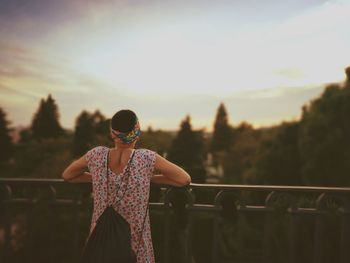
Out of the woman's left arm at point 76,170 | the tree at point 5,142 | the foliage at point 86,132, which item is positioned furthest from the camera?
the tree at point 5,142

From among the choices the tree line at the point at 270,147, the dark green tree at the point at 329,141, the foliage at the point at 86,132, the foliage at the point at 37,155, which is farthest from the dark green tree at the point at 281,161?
the foliage at the point at 37,155

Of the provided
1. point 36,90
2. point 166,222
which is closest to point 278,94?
point 36,90

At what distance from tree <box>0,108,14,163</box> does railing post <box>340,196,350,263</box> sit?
5316cm

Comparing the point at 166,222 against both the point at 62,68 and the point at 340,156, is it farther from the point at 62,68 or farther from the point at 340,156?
the point at 62,68

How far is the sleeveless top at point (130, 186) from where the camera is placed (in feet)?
9.11

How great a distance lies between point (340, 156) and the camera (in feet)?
85.8

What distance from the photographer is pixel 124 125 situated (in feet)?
9.04

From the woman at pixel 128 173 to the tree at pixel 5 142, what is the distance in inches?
2099

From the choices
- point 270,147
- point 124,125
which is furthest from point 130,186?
point 270,147

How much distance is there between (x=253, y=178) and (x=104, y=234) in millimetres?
36145

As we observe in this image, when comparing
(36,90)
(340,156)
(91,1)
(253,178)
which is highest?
(36,90)

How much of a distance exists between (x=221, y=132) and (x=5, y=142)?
58.3 m

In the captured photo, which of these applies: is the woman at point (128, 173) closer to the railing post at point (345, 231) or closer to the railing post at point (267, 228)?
the railing post at point (267, 228)

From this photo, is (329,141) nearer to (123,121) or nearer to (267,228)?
(267,228)
